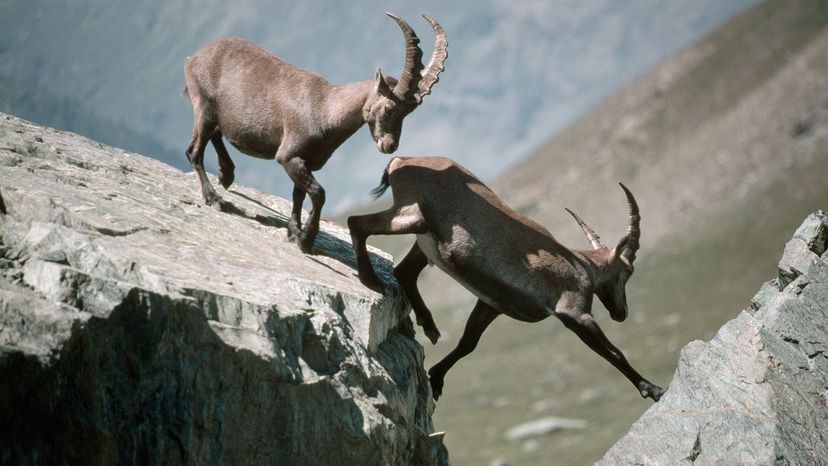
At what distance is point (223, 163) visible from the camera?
17.3 m

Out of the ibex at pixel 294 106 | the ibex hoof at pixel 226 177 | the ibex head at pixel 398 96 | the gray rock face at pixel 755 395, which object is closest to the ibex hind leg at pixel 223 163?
the ibex hoof at pixel 226 177

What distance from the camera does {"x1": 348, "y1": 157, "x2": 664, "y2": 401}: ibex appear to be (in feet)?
49.6

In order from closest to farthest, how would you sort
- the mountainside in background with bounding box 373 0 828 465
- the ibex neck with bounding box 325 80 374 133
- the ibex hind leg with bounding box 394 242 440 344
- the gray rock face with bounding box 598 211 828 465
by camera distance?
1. the gray rock face with bounding box 598 211 828 465
2. the ibex neck with bounding box 325 80 374 133
3. the ibex hind leg with bounding box 394 242 440 344
4. the mountainside in background with bounding box 373 0 828 465

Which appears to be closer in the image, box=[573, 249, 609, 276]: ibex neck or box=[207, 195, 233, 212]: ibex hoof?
box=[207, 195, 233, 212]: ibex hoof

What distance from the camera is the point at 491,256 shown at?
50.1 ft

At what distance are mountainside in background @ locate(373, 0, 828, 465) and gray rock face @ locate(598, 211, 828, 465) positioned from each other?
59930 millimetres

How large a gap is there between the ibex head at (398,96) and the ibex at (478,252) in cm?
79

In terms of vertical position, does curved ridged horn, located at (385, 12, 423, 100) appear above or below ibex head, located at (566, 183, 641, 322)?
above

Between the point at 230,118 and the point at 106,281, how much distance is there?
254 inches

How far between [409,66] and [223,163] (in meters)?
4.23

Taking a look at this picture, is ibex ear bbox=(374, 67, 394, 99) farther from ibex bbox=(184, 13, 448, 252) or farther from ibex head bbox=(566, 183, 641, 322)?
ibex head bbox=(566, 183, 641, 322)

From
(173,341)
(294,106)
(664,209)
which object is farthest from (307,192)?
(664,209)

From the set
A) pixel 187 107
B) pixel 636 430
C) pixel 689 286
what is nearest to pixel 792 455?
pixel 636 430

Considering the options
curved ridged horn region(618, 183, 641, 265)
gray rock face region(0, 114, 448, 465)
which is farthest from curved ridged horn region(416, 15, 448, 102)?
curved ridged horn region(618, 183, 641, 265)
